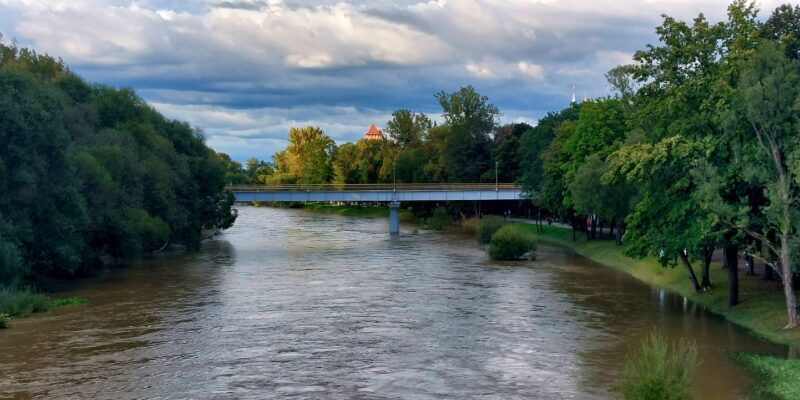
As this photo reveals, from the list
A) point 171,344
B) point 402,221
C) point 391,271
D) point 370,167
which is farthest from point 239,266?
point 370,167

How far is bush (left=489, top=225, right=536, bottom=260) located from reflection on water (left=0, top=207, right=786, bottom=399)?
5.95m

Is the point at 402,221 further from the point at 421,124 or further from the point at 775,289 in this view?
the point at 775,289

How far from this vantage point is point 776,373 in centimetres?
3444

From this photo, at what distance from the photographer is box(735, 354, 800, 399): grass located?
31828 mm

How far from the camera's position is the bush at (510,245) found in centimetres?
8081

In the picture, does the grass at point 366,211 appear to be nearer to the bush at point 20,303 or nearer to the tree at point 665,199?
the tree at point 665,199

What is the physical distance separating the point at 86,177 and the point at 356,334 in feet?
105

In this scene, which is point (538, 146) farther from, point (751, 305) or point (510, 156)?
point (751, 305)

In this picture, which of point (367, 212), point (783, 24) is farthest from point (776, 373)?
point (367, 212)

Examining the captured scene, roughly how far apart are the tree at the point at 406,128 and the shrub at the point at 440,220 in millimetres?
42818

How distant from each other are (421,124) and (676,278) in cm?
12694

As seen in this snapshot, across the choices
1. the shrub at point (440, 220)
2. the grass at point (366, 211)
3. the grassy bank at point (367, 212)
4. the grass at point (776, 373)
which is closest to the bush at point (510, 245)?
the grass at point (776, 373)

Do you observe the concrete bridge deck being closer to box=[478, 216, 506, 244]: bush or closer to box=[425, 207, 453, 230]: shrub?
box=[425, 207, 453, 230]: shrub

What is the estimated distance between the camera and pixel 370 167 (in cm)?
17725
